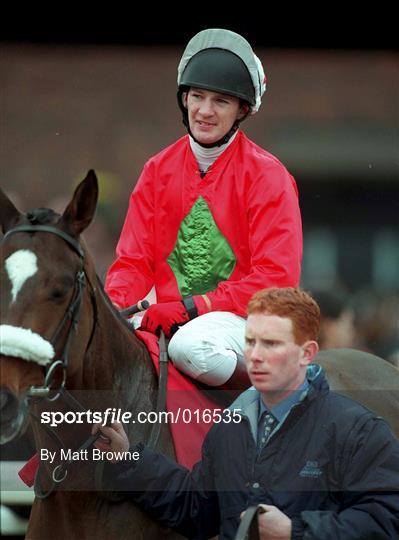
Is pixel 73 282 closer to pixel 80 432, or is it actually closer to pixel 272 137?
pixel 80 432

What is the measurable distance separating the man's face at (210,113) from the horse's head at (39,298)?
73cm

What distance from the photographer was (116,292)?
13.0ft

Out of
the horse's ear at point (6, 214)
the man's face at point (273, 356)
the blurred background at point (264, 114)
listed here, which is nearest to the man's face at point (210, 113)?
the horse's ear at point (6, 214)

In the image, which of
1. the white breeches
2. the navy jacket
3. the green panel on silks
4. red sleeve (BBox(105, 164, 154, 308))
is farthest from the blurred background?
the navy jacket

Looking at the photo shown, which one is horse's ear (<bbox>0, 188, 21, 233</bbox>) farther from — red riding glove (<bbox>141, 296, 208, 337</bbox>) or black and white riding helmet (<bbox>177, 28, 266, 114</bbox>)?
black and white riding helmet (<bbox>177, 28, 266, 114</bbox>)

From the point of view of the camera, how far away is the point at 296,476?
3.01 metres

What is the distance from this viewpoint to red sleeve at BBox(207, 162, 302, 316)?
3.66 m

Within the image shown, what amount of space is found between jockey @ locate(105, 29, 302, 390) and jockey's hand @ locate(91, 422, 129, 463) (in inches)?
14.4

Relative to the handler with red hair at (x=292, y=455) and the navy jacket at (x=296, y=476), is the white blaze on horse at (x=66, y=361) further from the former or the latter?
the handler with red hair at (x=292, y=455)

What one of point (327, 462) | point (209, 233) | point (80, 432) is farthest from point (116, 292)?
point (327, 462)

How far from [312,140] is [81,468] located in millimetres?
2459

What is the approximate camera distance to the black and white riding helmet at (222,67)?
3.75m

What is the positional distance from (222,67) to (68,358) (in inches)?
46.9

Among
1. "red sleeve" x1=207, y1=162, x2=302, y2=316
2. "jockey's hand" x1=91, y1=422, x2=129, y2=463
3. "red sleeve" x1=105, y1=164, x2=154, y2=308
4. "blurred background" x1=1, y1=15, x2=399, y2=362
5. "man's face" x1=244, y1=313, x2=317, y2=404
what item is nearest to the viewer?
"man's face" x1=244, y1=313, x2=317, y2=404
